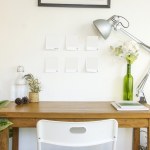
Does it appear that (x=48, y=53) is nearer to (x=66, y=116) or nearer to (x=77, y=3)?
(x=77, y=3)

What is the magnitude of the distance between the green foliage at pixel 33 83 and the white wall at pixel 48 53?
0.19 feet

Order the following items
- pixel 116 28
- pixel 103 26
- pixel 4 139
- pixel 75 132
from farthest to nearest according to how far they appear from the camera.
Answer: pixel 116 28 < pixel 103 26 < pixel 4 139 < pixel 75 132

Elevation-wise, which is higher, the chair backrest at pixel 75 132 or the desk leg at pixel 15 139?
the chair backrest at pixel 75 132

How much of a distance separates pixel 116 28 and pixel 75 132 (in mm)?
963

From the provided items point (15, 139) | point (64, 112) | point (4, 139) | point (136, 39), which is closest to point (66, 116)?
point (64, 112)

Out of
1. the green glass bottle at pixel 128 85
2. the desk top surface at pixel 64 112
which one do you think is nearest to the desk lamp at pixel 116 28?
the green glass bottle at pixel 128 85

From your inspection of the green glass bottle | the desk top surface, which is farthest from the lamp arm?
the desk top surface

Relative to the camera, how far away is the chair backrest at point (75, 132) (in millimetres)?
1271

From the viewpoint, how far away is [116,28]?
1865 millimetres

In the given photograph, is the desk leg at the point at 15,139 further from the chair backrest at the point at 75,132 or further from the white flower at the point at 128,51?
the white flower at the point at 128,51

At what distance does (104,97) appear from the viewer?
1.95 metres

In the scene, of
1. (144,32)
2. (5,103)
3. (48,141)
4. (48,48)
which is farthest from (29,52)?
(144,32)

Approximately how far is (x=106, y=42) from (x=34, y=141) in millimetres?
1041

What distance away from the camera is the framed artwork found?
1.87 metres
